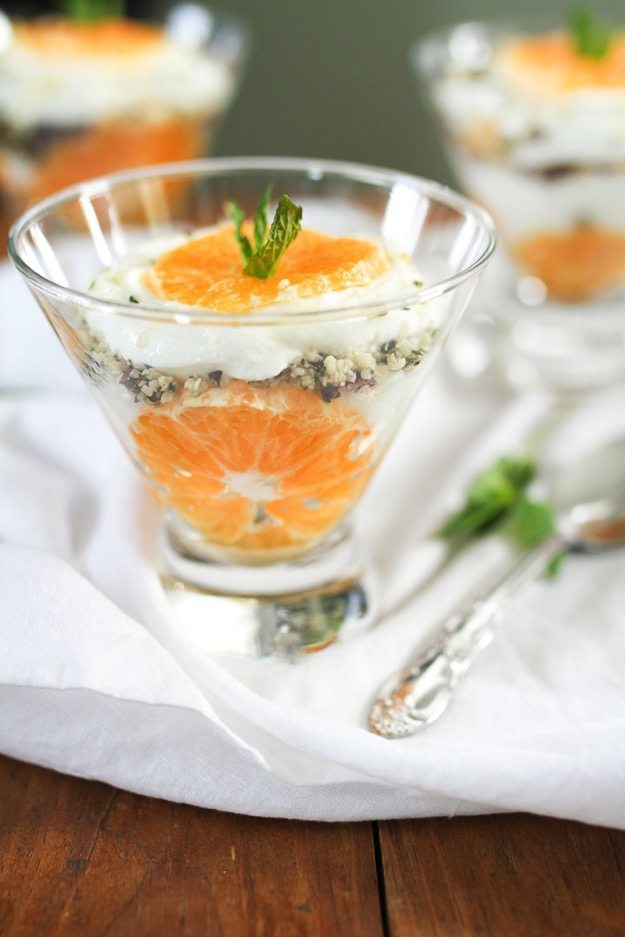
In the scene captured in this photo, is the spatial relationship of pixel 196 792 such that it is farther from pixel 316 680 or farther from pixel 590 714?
pixel 590 714

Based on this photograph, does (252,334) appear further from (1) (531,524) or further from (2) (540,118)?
(2) (540,118)

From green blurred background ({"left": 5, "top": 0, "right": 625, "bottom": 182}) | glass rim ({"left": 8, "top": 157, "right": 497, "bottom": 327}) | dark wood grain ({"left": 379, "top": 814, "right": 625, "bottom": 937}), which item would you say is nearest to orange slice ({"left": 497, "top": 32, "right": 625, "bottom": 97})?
glass rim ({"left": 8, "top": 157, "right": 497, "bottom": 327})

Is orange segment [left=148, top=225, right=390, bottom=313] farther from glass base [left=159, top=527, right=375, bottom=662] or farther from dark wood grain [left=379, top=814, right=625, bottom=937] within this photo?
dark wood grain [left=379, top=814, right=625, bottom=937]

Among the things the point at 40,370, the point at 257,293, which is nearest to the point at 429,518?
the point at 257,293

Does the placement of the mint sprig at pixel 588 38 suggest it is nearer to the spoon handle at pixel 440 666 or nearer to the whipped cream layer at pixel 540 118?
the whipped cream layer at pixel 540 118

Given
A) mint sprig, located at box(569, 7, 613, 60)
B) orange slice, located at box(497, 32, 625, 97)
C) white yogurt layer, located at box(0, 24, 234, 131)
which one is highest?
mint sprig, located at box(569, 7, 613, 60)

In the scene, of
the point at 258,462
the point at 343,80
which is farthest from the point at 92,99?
the point at 343,80

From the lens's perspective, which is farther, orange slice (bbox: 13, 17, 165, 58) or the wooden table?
orange slice (bbox: 13, 17, 165, 58)
